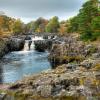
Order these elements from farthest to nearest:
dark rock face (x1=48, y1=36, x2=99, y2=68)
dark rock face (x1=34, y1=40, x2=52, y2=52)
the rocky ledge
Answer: dark rock face (x1=34, y1=40, x2=52, y2=52)
dark rock face (x1=48, y1=36, x2=99, y2=68)
the rocky ledge

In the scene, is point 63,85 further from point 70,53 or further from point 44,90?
point 70,53

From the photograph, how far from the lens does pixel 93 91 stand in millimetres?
28078

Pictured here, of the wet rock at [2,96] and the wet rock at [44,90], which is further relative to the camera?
the wet rock at [44,90]

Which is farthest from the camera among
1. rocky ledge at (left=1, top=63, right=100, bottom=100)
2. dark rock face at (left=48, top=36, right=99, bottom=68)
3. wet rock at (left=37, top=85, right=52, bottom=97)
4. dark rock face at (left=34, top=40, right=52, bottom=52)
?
dark rock face at (left=34, top=40, right=52, bottom=52)

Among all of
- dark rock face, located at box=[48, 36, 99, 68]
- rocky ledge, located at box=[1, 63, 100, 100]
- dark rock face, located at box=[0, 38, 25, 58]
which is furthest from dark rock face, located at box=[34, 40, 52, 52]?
rocky ledge, located at box=[1, 63, 100, 100]

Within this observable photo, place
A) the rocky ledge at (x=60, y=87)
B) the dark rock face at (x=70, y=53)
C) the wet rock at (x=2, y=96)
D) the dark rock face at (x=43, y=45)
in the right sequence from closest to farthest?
the rocky ledge at (x=60, y=87), the wet rock at (x=2, y=96), the dark rock face at (x=70, y=53), the dark rock face at (x=43, y=45)

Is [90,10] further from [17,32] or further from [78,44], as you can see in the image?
[17,32]

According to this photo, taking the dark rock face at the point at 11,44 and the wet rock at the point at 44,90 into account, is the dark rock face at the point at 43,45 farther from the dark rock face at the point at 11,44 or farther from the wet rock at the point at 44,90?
the wet rock at the point at 44,90

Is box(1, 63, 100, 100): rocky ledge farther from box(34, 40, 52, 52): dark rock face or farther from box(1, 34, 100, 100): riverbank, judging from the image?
box(34, 40, 52, 52): dark rock face

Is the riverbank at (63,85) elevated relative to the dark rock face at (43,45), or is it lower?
elevated

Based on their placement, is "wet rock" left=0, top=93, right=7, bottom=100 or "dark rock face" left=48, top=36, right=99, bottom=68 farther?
"dark rock face" left=48, top=36, right=99, bottom=68

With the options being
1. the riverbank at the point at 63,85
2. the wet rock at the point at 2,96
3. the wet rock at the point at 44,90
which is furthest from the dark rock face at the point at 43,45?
the wet rock at the point at 2,96

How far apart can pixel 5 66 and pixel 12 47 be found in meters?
42.5

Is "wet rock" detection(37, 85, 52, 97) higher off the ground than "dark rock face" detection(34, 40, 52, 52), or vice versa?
"wet rock" detection(37, 85, 52, 97)
